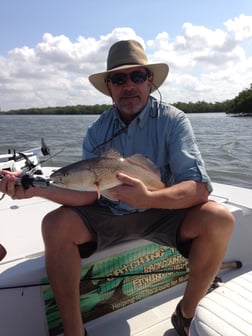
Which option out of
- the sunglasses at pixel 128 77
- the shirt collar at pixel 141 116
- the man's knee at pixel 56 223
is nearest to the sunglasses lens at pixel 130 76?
the sunglasses at pixel 128 77

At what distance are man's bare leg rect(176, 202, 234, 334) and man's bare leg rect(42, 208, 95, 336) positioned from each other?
2.07 ft

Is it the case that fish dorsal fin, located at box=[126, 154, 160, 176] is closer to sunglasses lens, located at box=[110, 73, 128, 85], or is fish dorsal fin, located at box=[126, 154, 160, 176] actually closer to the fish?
the fish

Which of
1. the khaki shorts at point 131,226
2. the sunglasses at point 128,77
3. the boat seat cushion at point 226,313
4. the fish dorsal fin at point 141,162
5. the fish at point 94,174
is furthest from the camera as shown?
the sunglasses at point 128,77

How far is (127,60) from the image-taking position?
94.4 inches

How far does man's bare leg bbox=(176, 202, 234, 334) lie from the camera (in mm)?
2023

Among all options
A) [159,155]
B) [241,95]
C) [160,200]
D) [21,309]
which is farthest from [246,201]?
[241,95]

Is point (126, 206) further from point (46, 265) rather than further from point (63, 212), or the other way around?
point (46, 265)

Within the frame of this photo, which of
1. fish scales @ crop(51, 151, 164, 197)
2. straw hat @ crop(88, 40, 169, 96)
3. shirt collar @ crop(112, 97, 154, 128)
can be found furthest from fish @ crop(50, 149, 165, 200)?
straw hat @ crop(88, 40, 169, 96)

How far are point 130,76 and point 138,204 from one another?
889 millimetres

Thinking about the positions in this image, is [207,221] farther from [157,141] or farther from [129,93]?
[129,93]

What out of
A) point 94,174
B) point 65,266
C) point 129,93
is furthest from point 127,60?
point 65,266

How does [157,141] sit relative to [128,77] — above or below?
below

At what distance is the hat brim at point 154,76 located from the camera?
2439mm

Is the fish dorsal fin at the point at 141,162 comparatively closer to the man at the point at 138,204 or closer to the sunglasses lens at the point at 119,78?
the man at the point at 138,204
